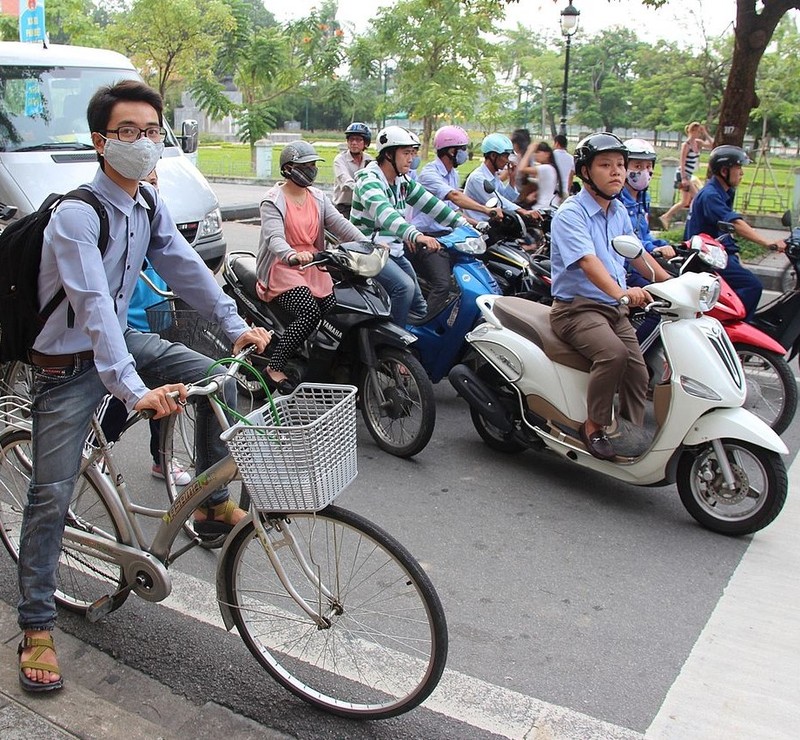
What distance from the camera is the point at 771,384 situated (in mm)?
5719

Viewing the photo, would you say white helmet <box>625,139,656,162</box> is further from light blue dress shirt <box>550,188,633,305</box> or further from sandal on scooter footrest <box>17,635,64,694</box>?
sandal on scooter footrest <box>17,635,64,694</box>

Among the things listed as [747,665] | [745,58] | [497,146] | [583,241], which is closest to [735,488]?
[747,665]

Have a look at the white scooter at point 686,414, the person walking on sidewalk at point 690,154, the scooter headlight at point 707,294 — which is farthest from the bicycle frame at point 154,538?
the person walking on sidewalk at point 690,154

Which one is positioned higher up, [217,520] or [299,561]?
[299,561]

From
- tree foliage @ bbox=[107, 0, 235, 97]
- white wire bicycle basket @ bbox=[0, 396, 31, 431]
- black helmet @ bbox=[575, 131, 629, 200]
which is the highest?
black helmet @ bbox=[575, 131, 629, 200]

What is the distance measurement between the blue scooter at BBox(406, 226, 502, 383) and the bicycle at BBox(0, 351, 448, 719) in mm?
3101

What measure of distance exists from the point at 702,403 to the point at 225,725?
2655 mm

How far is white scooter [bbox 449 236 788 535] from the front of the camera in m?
4.22

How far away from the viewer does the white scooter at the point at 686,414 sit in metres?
4.22

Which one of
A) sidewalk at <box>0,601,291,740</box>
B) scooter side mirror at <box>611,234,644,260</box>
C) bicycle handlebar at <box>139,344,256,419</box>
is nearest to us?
bicycle handlebar at <box>139,344,256,419</box>

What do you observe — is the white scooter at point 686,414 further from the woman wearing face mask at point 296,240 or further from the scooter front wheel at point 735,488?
the woman wearing face mask at point 296,240

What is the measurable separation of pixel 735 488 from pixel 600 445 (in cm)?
69

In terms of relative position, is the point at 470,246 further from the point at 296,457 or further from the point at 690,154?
the point at 690,154

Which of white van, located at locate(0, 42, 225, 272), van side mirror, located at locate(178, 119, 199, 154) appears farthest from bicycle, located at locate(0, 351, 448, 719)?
van side mirror, located at locate(178, 119, 199, 154)
